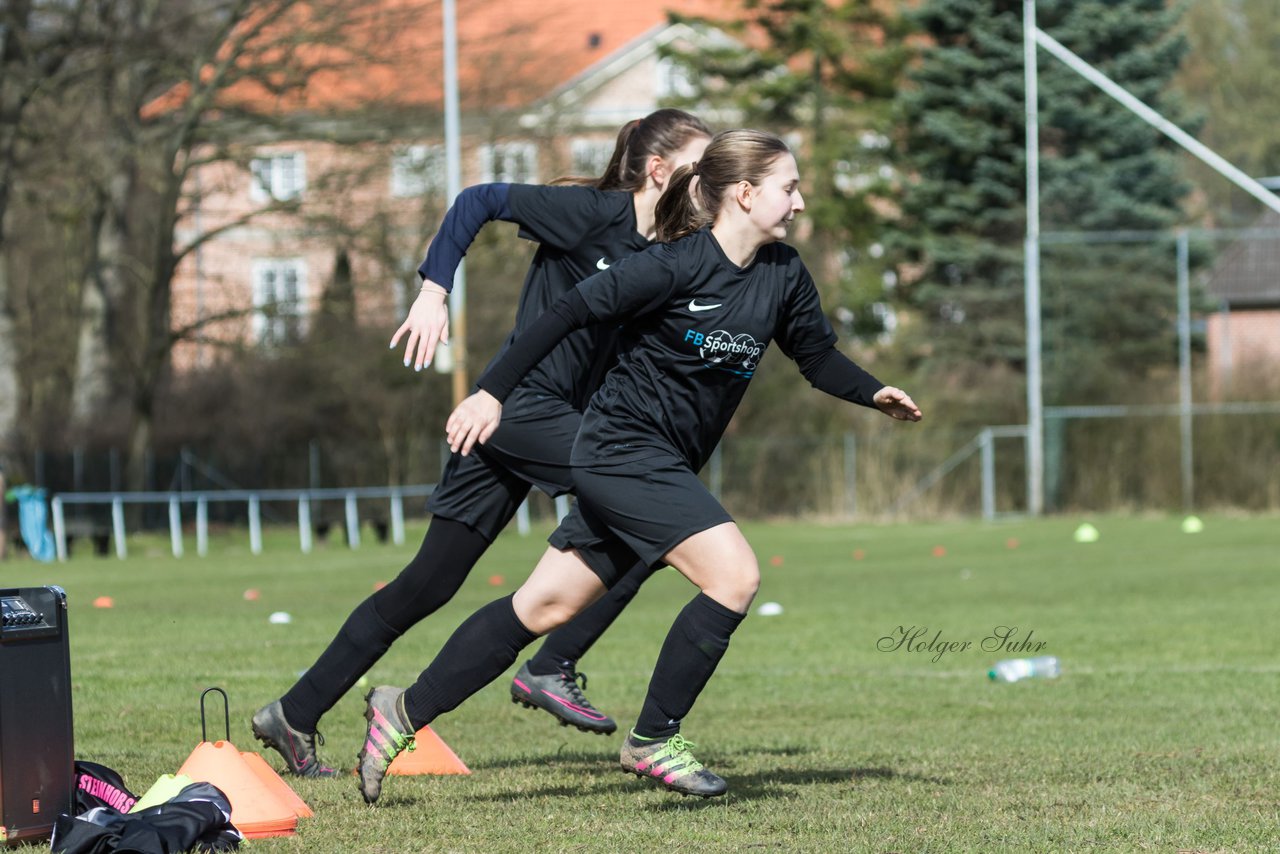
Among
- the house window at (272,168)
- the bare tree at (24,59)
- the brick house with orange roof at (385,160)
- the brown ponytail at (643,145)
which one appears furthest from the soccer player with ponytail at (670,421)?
the house window at (272,168)

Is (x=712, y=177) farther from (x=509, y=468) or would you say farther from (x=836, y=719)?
(x=836, y=719)

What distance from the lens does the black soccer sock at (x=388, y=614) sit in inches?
218

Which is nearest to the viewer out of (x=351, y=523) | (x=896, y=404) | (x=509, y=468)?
(x=896, y=404)

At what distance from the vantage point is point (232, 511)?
29.8 meters

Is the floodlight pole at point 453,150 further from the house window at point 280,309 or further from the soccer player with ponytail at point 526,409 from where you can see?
the soccer player with ponytail at point 526,409

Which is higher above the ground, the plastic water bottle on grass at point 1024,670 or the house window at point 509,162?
the house window at point 509,162

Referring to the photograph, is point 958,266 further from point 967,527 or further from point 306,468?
point 306,468

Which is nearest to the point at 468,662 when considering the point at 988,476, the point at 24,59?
the point at 24,59

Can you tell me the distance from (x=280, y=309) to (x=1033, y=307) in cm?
1212

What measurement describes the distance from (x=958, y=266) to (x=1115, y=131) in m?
5.04

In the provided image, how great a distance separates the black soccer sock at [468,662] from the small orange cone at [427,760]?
2.46 feet

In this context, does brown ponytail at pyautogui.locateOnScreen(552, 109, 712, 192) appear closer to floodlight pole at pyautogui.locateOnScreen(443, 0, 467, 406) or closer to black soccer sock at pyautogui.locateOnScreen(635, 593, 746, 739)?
black soccer sock at pyautogui.locateOnScreen(635, 593, 746, 739)

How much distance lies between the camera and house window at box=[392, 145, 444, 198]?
30125mm

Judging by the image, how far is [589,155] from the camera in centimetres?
3494
